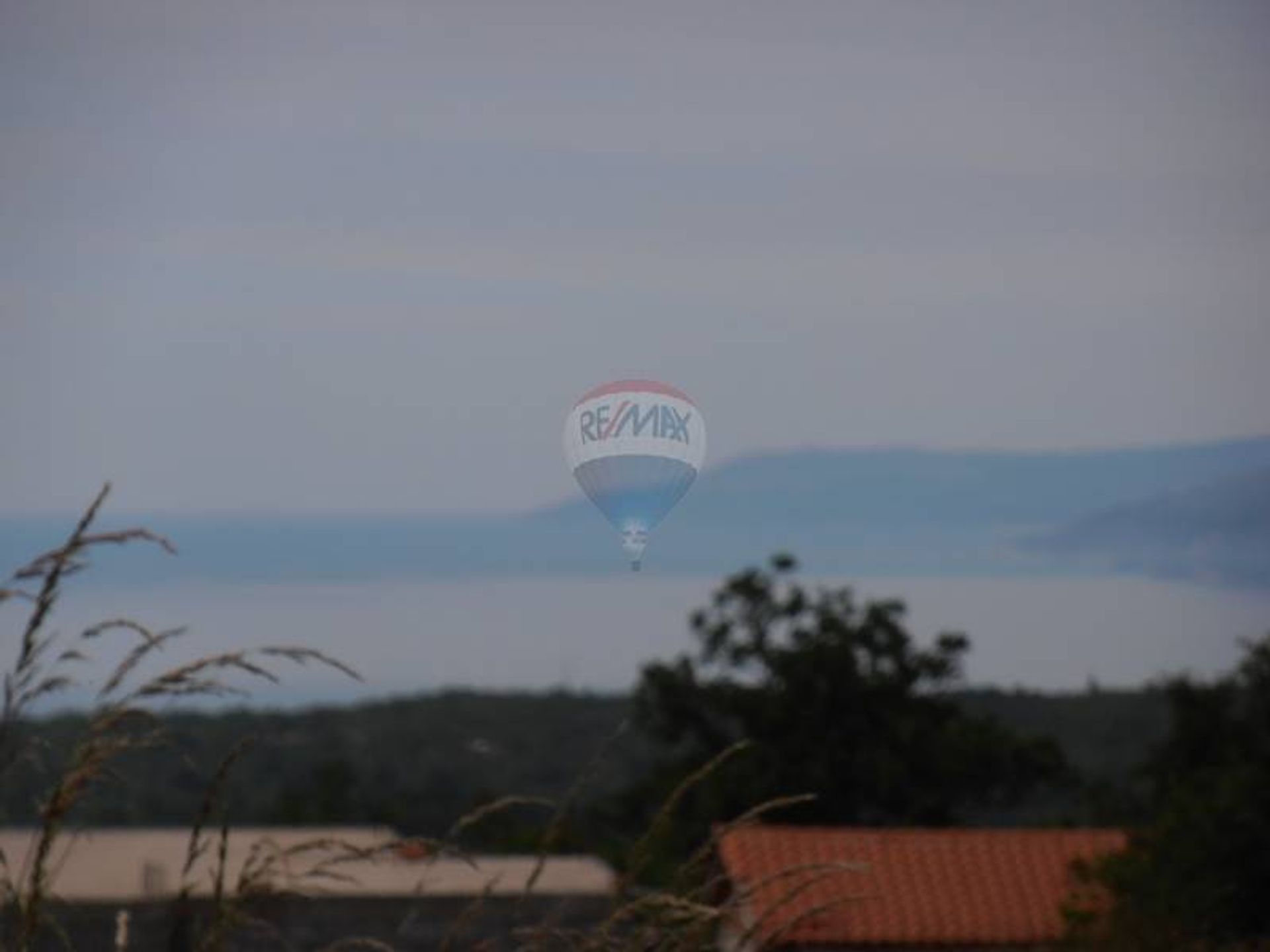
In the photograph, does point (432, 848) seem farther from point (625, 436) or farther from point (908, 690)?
point (908, 690)

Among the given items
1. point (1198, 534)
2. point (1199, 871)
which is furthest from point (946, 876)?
point (1198, 534)

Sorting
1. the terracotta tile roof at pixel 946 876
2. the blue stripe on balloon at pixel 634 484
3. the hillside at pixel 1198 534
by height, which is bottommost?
the terracotta tile roof at pixel 946 876

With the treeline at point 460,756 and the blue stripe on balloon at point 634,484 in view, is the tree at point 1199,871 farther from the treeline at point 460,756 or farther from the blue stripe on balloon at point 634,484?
the treeline at point 460,756

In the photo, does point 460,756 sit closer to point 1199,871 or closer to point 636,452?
point 1199,871

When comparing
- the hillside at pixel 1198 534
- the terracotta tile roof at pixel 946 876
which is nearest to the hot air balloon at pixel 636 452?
the terracotta tile roof at pixel 946 876

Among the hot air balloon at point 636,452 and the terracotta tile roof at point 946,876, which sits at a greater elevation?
the hot air balloon at point 636,452

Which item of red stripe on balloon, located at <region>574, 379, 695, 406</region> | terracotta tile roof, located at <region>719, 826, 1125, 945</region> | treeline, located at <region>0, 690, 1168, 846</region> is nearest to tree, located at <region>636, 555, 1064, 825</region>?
treeline, located at <region>0, 690, 1168, 846</region>

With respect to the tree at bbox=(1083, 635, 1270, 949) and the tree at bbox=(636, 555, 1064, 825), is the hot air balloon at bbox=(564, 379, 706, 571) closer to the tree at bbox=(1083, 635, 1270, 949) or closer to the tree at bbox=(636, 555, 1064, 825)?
the tree at bbox=(1083, 635, 1270, 949)
